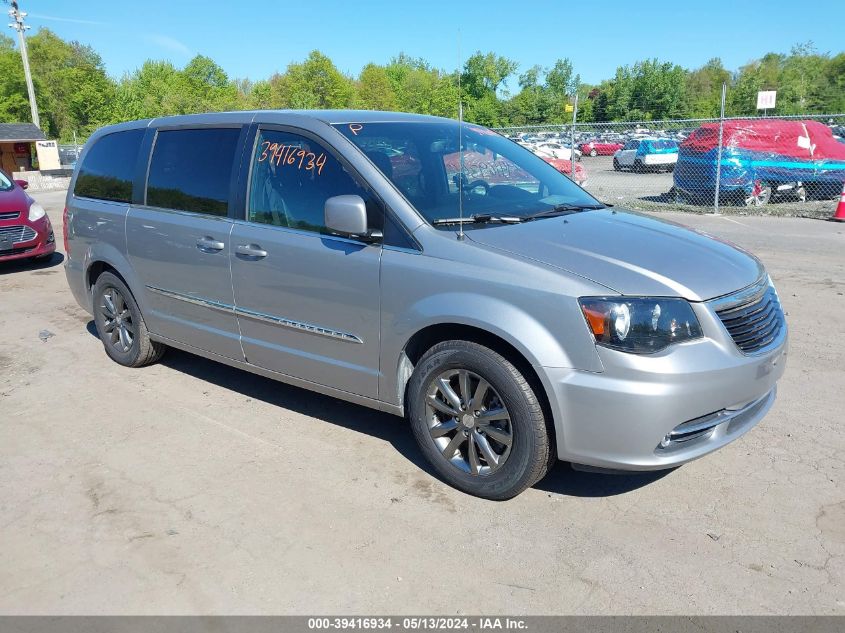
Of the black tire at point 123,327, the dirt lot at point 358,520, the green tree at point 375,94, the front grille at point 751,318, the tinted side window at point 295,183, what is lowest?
the dirt lot at point 358,520

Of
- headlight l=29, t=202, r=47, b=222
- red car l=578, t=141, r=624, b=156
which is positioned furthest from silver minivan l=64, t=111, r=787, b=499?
red car l=578, t=141, r=624, b=156

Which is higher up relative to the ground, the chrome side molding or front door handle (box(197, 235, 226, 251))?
front door handle (box(197, 235, 226, 251))

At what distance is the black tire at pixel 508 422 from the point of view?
3.22m

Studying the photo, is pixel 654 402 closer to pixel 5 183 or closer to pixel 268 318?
pixel 268 318

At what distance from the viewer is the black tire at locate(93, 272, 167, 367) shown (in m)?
5.43

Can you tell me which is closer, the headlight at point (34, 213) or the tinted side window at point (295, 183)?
the tinted side window at point (295, 183)

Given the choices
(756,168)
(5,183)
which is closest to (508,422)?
(5,183)

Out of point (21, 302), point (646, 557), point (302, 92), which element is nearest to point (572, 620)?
point (646, 557)

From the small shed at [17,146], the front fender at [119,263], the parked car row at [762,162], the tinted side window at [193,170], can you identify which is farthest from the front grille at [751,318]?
the small shed at [17,146]

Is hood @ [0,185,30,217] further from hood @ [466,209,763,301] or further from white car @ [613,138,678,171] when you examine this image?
white car @ [613,138,678,171]

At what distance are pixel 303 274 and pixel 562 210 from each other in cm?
156

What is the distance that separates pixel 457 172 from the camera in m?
4.15

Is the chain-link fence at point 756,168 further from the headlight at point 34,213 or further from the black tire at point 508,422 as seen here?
the black tire at point 508,422

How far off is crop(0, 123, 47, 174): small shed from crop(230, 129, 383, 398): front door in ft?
125
